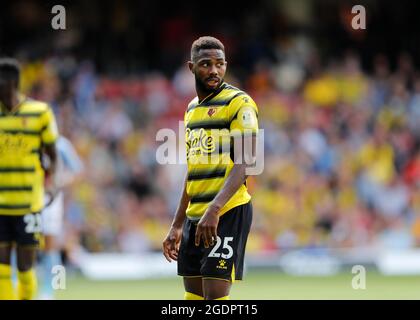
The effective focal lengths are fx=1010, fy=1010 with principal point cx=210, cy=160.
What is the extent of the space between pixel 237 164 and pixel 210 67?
741mm

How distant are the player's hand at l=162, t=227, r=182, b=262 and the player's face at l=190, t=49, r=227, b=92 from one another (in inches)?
45.2

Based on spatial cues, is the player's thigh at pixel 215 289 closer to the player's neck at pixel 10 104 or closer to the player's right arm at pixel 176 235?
the player's right arm at pixel 176 235

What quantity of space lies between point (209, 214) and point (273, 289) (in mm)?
6980

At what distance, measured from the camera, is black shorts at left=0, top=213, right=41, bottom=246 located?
9375 mm

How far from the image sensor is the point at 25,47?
19.2 meters

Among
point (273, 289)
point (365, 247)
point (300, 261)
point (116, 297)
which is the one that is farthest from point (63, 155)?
point (365, 247)

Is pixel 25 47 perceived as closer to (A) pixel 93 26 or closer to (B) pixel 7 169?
(A) pixel 93 26

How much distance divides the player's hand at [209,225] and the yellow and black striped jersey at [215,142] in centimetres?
31

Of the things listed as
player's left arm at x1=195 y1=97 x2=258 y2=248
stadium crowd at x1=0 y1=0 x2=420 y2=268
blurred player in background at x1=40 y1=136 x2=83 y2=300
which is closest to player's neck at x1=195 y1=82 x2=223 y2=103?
player's left arm at x1=195 y1=97 x2=258 y2=248

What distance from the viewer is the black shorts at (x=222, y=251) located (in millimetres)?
7059

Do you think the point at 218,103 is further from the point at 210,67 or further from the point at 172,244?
the point at 172,244

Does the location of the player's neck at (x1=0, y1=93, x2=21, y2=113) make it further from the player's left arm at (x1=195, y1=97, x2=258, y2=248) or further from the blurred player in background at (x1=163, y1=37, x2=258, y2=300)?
the player's left arm at (x1=195, y1=97, x2=258, y2=248)

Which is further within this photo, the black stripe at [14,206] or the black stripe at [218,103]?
the black stripe at [14,206]

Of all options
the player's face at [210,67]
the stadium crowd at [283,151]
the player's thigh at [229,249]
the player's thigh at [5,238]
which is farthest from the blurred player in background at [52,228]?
the player's thigh at [229,249]
